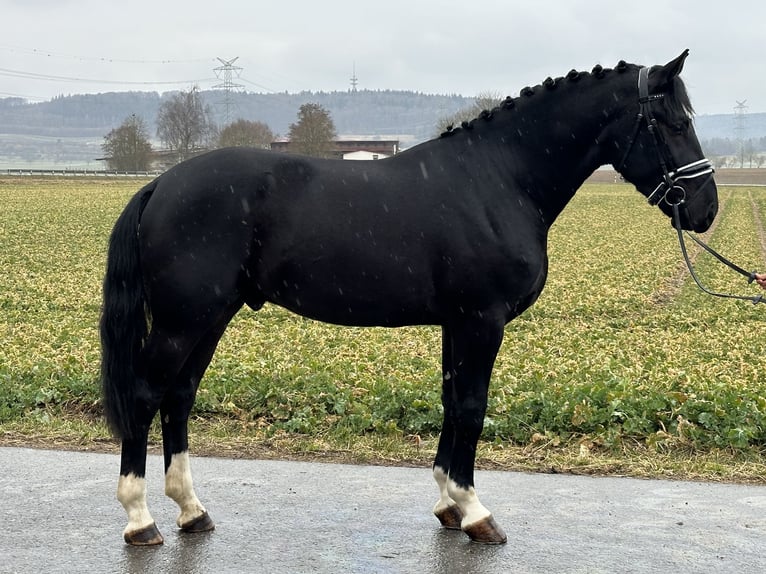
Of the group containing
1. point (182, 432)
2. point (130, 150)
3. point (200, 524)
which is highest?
point (130, 150)

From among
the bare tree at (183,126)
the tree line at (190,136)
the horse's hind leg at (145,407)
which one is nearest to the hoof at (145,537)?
the horse's hind leg at (145,407)

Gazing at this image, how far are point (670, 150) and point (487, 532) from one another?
231cm

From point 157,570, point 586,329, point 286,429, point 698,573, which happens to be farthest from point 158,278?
point 586,329

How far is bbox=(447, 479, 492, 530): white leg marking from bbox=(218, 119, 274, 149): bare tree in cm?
9091

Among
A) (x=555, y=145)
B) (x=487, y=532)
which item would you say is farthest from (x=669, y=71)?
(x=487, y=532)

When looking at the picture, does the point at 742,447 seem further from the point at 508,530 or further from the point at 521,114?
the point at 521,114

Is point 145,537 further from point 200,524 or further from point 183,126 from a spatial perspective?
point 183,126

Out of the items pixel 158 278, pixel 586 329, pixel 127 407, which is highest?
pixel 158 278

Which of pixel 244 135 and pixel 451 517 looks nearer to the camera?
pixel 451 517

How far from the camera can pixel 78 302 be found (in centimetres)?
1602

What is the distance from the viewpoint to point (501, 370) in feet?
31.1

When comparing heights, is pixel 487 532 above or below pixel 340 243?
below

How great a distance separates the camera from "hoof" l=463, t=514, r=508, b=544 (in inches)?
192

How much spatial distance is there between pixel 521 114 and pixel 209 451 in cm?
325
